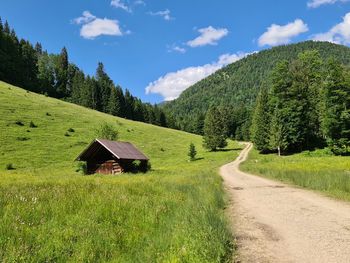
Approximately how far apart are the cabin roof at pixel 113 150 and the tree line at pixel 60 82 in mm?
79006

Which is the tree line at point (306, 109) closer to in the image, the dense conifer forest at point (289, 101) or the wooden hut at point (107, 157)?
the dense conifer forest at point (289, 101)

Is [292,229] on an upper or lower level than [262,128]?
lower

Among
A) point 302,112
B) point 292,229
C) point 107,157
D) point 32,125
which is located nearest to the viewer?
point 292,229

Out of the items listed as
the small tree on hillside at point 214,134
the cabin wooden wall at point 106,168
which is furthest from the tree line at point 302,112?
the cabin wooden wall at point 106,168

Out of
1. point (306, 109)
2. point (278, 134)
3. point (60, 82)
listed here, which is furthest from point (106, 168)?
point (60, 82)

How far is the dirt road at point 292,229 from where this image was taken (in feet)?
24.6

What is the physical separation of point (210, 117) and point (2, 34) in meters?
82.0

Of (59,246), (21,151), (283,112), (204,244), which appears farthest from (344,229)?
(283,112)

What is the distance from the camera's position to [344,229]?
959 centimetres

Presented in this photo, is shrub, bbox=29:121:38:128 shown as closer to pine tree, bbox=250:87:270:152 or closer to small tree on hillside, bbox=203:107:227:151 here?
small tree on hillside, bbox=203:107:227:151

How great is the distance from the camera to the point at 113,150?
4097cm

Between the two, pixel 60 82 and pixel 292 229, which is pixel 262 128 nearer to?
pixel 292 229

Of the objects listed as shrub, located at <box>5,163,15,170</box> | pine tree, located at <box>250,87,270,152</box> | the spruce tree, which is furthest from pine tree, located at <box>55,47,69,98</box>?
the spruce tree

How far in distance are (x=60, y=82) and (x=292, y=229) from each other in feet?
471
